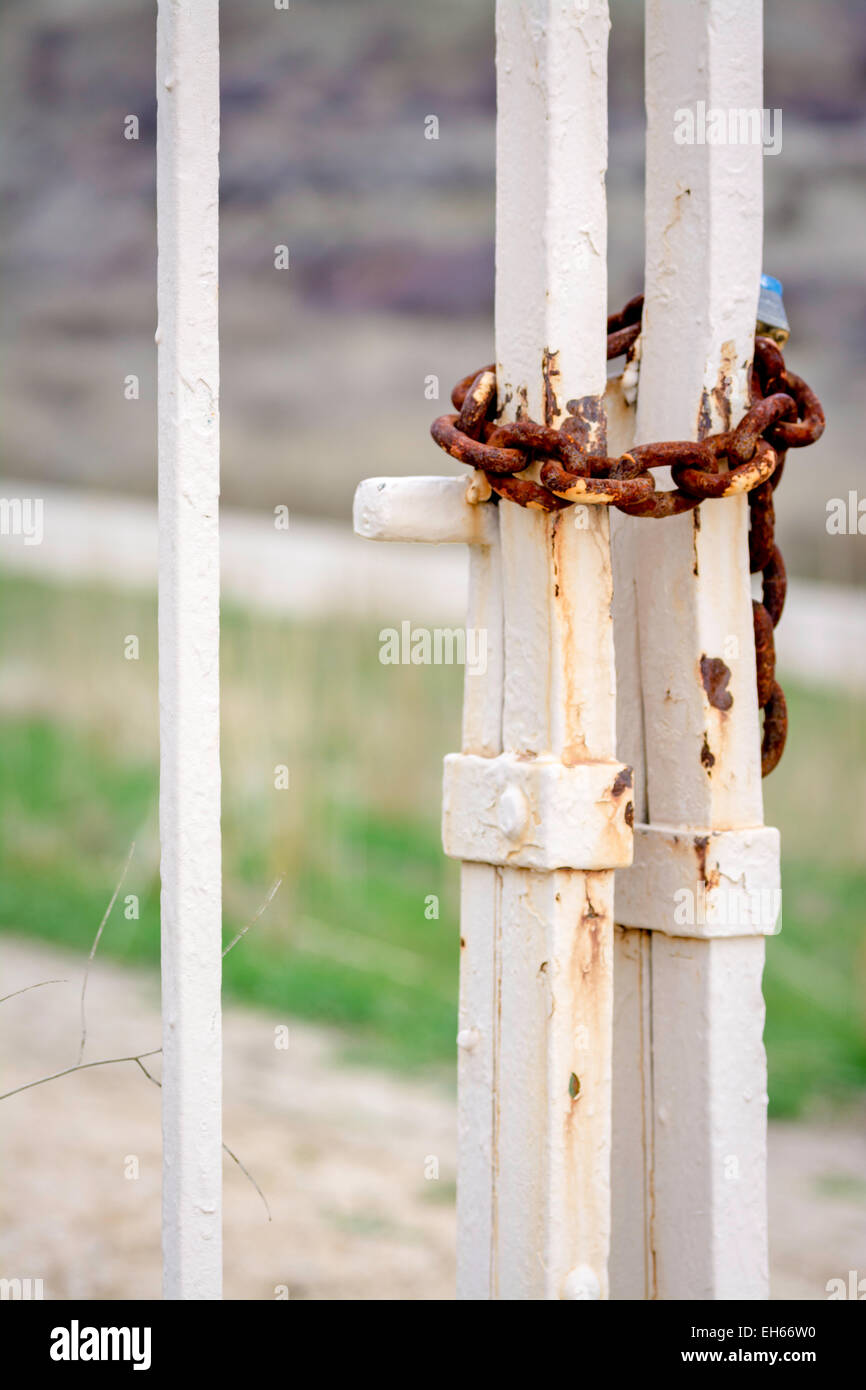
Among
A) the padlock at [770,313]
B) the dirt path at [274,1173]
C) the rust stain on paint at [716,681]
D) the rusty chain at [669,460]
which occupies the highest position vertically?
the padlock at [770,313]

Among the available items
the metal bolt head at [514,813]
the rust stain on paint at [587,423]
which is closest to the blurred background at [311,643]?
the metal bolt head at [514,813]

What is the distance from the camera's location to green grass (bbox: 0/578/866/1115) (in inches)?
190

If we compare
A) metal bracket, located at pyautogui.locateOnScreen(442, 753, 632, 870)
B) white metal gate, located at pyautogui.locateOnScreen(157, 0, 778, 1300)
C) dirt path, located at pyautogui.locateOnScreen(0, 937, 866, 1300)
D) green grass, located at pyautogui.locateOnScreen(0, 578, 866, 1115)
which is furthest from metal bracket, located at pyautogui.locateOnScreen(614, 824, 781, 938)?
green grass, located at pyautogui.locateOnScreen(0, 578, 866, 1115)

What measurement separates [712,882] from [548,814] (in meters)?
0.24

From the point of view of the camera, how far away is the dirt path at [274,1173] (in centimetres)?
290

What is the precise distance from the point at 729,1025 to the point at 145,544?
38.0ft

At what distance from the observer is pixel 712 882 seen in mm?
1549

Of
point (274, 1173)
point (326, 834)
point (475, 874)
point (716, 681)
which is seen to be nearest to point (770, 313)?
point (716, 681)

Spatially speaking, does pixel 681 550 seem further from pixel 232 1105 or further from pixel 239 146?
pixel 239 146

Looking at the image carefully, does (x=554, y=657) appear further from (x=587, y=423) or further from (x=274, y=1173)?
(x=274, y=1173)

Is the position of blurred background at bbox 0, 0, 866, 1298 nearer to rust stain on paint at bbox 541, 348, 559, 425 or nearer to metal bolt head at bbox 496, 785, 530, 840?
metal bolt head at bbox 496, 785, 530, 840

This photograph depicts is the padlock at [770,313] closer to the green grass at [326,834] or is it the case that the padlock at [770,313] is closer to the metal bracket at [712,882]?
the metal bracket at [712,882]

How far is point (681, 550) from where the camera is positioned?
1.56 metres

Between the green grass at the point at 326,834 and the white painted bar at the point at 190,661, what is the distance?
3181 mm
